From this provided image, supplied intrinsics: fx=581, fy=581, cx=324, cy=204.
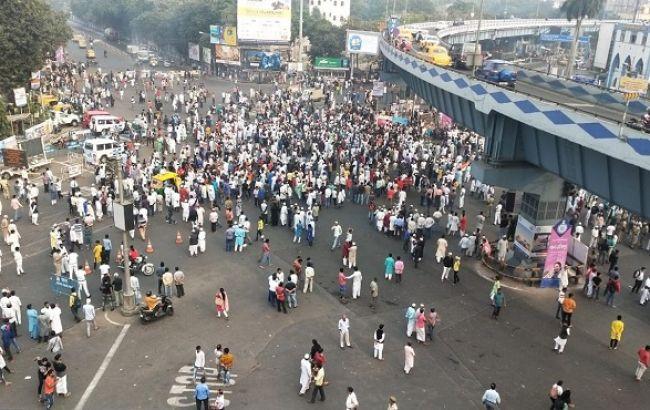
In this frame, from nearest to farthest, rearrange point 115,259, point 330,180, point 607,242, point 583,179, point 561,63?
point 583,179 → point 115,259 → point 607,242 → point 330,180 → point 561,63

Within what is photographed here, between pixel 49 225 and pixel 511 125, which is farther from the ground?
pixel 511 125

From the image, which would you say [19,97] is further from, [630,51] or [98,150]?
[630,51]

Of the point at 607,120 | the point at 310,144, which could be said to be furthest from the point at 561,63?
the point at 607,120

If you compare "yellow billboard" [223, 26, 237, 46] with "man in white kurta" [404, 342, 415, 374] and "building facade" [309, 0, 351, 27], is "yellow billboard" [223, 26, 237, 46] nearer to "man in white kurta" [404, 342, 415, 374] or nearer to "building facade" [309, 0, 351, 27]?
"man in white kurta" [404, 342, 415, 374]

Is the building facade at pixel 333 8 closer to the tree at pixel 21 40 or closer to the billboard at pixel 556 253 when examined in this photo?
the tree at pixel 21 40

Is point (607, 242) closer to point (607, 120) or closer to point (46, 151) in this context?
point (607, 120)

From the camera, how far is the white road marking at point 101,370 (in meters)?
14.3

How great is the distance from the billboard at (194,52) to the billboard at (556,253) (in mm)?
68377

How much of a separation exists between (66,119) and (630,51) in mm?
81317

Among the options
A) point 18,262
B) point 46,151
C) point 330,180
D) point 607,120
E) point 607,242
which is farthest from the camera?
point 46,151

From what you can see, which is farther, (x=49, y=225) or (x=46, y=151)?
(x=46, y=151)

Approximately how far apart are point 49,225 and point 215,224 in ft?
24.1

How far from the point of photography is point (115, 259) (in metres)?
22.5

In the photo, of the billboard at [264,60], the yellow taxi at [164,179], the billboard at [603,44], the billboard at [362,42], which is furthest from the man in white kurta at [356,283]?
the billboard at [603,44]
